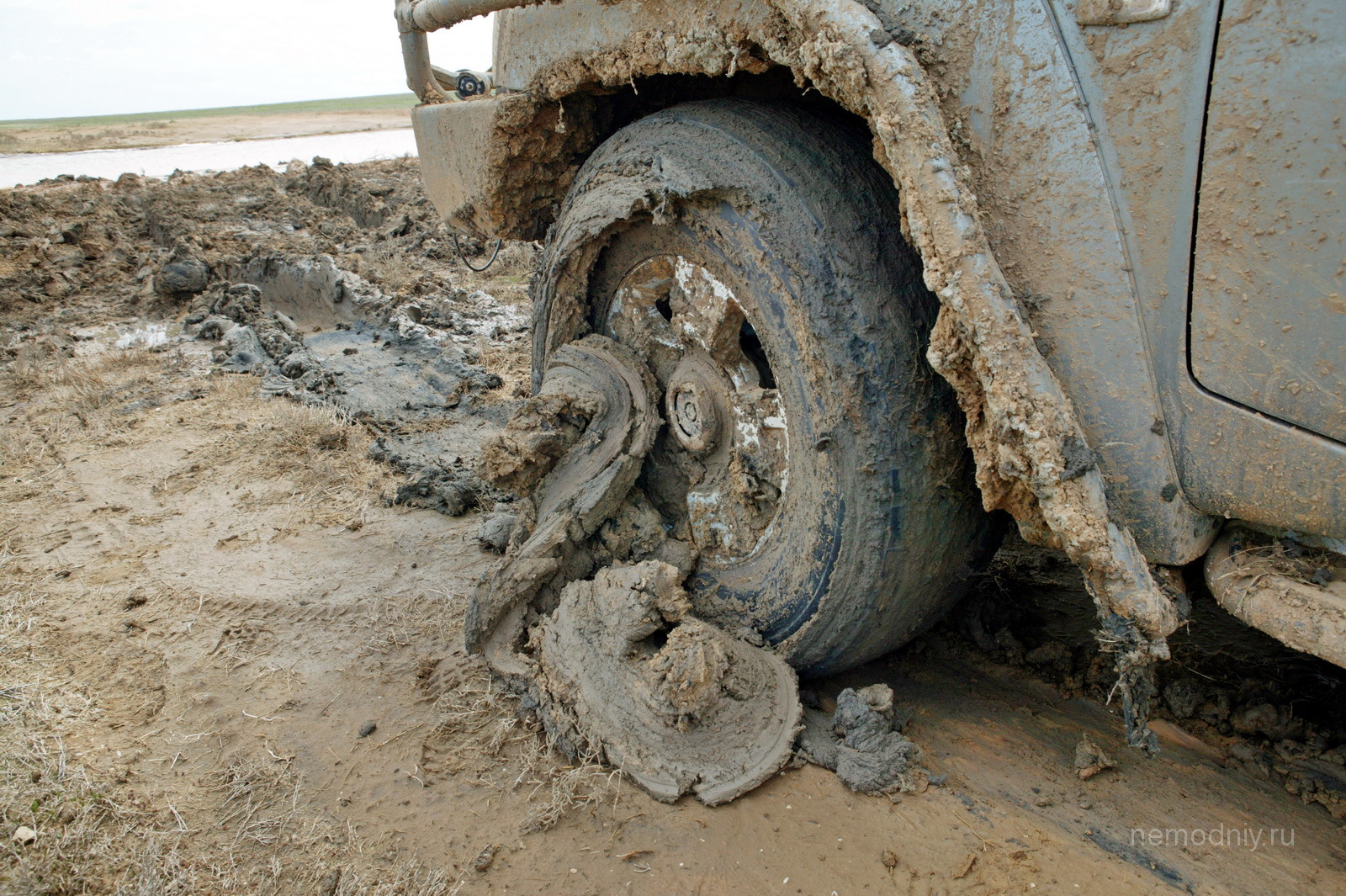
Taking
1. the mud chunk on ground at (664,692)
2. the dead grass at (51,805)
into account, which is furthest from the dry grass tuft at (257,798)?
the mud chunk on ground at (664,692)

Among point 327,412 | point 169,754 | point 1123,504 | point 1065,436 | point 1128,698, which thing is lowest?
point 169,754

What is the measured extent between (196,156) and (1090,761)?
19822 millimetres

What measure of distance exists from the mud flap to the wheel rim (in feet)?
0.33

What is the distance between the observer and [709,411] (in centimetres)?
228

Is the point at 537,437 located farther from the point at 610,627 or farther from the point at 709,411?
the point at 610,627

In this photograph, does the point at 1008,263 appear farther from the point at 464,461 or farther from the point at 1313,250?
the point at 464,461

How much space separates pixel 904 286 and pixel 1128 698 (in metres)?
0.91

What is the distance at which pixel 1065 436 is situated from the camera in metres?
1.36

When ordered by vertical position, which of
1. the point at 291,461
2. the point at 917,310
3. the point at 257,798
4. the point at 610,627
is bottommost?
the point at 257,798

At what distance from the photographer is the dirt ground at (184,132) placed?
2089 cm

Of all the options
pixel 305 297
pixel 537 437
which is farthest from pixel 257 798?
pixel 305 297

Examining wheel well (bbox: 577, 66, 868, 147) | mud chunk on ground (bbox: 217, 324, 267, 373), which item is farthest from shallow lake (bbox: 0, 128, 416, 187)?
wheel well (bbox: 577, 66, 868, 147)

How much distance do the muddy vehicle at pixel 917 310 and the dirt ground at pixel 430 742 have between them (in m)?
0.26

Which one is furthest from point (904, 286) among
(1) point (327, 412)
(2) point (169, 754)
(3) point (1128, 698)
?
(1) point (327, 412)
